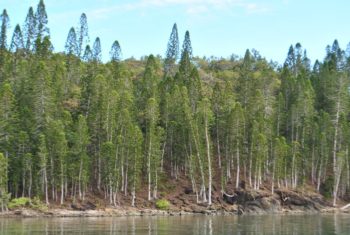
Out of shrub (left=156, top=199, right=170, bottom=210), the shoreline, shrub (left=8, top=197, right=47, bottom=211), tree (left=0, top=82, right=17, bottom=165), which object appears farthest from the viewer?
shrub (left=156, top=199, right=170, bottom=210)

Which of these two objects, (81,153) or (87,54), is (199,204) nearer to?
(81,153)

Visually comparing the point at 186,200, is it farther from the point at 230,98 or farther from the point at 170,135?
the point at 230,98

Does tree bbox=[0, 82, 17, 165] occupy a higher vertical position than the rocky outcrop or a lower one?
higher

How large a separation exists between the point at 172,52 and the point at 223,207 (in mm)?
73659

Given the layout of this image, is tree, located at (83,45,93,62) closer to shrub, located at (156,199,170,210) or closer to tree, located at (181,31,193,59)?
tree, located at (181,31,193,59)

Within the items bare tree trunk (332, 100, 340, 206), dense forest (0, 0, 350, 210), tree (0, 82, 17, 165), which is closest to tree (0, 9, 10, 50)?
dense forest (0, 0, 350, 210)

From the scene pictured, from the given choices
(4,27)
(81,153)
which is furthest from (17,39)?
(81,153)

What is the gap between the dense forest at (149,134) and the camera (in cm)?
9244

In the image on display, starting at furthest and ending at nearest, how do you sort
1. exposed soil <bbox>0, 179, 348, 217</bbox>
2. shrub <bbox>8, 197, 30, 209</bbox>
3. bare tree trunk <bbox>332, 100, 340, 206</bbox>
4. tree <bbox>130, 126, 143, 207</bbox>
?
bare tree trunk <bbox>332, 100, 340, 206</bbox> → tree <bbox>130, 126, 143, 207</bbox> → exposed soil <bbox>0, 179, 348, 217</bbox> → shrub <bbox>8, 197, 30, 209</bbox>

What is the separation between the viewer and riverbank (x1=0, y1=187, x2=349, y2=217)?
3319 inches

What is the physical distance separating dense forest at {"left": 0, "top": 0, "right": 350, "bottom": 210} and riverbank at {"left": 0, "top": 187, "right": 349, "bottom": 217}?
8.45 feet

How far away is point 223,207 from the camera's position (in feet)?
316

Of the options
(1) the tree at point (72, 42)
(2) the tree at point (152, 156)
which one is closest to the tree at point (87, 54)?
(1) the tree at point (72, 42)

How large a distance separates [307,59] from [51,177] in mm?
122588
